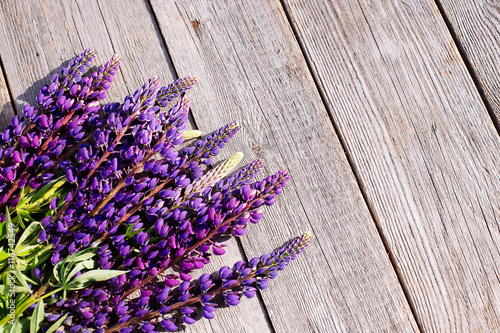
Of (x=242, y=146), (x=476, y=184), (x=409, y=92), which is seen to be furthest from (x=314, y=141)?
(x=476, y=184)

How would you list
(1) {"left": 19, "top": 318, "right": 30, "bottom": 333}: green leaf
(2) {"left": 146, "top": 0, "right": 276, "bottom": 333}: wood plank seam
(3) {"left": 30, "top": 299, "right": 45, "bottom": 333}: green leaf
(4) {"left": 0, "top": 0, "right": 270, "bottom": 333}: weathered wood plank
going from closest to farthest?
(3) {"left": 30, "top": 299, "right": 45, "bottom": 333}: green leaf < (1) {"left": 19, "top": 318, "right": 30, "bottom": 333}: green leaf < (2) {"left": 146, "top": 0, "right": 276, "bottom": 333}: wood plank seam < (4) {"left": 0, "top": 0, "right": 270, "bottom": 333}: weathered wood plank

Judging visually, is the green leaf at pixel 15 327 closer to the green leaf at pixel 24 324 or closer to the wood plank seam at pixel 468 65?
the green leaf at pixel 24 324

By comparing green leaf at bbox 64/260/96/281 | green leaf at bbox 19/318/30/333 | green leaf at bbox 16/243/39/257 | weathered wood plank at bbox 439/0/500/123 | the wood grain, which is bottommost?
green leaf at bbox 19/318/30/333

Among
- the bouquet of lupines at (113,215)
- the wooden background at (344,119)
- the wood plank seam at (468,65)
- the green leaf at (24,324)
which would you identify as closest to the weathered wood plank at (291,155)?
the wooden background at (344,119)

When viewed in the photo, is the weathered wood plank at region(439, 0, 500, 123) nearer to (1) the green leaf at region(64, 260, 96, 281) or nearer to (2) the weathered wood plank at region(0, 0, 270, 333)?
(2) the weathered wood plank at region(0, 0, 270, 333)

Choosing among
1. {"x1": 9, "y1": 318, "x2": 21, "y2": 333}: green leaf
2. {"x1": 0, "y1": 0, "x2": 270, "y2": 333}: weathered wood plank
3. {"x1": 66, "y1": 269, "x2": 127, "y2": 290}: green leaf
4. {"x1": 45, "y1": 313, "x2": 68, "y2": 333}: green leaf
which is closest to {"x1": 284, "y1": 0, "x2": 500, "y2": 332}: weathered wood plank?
{"x1": 0, "y1": 0, "x2": 270, "y2": 333}: weathered wood plank

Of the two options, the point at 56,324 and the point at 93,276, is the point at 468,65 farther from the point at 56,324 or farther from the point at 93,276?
the point at 56,324

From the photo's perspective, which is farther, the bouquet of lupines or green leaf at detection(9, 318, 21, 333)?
the bouquet of lupines
